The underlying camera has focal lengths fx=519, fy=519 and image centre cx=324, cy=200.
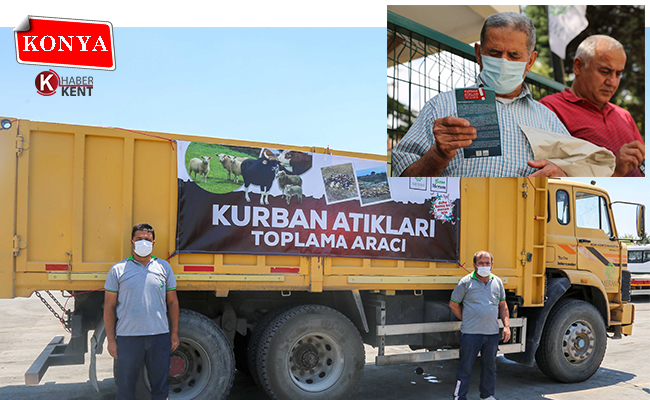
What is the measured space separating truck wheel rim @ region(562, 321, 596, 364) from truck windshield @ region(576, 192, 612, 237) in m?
1.32

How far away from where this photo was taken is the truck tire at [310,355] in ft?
17.0

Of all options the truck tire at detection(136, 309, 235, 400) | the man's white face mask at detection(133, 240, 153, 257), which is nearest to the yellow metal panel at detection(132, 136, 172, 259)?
the man's white face mask at detection(133, 240, 153, 257)

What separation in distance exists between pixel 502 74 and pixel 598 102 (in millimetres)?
1054

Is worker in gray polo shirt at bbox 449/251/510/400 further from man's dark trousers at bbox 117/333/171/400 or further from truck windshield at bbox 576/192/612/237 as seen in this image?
man's dark trousers at bbox 117/333/171/400

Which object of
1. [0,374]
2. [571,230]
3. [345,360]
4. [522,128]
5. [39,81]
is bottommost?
[0,374]

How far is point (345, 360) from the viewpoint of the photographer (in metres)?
5.44

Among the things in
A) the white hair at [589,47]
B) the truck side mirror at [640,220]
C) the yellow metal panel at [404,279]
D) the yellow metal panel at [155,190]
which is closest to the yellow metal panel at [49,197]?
the yellow metal panel at [155,190]

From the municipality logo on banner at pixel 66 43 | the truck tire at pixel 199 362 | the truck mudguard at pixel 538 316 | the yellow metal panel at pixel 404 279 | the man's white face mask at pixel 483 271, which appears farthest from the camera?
the municipality logo on banner at pixel 66 43

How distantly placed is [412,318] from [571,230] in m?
2.55

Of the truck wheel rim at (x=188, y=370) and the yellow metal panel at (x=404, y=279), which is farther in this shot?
the yellow metal panel at (x=404, y=279)

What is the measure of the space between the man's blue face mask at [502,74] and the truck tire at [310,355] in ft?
9.34

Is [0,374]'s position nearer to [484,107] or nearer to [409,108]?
[409,108]

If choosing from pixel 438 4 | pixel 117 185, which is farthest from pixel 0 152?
pixel 438 4

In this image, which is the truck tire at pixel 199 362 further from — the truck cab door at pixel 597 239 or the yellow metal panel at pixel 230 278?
the truck cab door at pixel 597 239
